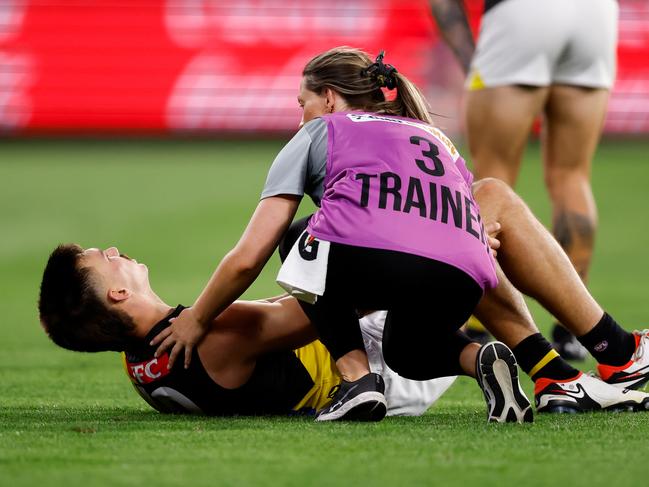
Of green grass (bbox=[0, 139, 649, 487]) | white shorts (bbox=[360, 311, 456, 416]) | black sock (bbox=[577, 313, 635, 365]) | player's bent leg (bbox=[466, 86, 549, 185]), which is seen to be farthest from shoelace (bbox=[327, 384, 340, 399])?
player's bent leg (bbox=[466, 86, 549, 185])

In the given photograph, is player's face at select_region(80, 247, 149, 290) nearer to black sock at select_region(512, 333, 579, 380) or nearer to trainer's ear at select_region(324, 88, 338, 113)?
trainer's ear at select_region(324, 88, 338, 113)

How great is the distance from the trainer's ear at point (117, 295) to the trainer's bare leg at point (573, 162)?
2.11m

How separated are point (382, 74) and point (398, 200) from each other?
1.59ft

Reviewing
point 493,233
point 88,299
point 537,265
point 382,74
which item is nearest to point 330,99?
point 382,74

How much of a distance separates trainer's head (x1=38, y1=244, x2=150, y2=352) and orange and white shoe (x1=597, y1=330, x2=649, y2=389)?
1.32 m

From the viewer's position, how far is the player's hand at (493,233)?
10.4 feet

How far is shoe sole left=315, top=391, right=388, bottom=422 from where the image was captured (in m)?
2.93

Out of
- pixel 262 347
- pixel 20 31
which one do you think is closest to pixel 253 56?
pixel 20 31

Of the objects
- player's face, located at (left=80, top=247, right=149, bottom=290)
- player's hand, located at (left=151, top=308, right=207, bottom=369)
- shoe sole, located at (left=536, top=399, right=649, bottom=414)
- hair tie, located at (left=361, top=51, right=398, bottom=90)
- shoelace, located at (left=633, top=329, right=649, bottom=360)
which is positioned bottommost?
shoe sole, located at (left=536, top=399, right=649, bottom=414)

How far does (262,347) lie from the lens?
3137 millimetres

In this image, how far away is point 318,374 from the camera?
3.26 m

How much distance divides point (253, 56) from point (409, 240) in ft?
→ 36.2

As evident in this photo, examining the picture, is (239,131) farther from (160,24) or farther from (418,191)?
(418,191)

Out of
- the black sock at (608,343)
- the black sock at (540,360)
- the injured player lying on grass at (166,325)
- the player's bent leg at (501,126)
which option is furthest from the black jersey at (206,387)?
the player's bent leg at (501,126)
